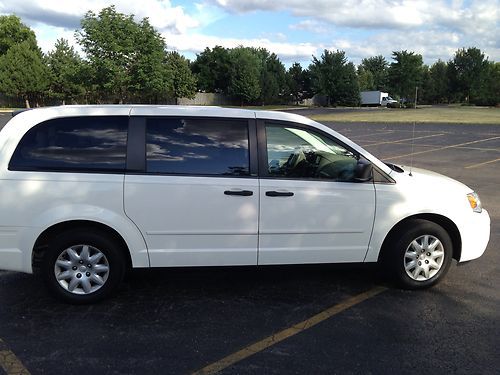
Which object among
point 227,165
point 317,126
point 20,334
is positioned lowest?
point 20,334

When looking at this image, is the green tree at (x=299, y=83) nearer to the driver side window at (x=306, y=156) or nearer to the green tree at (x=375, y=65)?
the green tree at (x=375, y=65)

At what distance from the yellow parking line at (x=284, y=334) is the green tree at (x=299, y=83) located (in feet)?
274

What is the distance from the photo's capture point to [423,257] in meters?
4.46

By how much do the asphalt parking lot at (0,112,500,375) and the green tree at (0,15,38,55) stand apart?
6966 cm

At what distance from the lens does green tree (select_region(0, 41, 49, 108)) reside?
56031 millimetres

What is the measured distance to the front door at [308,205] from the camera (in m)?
4.18

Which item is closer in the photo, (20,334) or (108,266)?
(20,334)

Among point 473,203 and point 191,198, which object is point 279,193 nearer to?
point 191,198

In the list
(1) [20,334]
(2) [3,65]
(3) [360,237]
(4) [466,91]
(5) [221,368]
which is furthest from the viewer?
(4) [466,91]

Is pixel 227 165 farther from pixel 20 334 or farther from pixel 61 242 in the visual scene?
pixel 20 334

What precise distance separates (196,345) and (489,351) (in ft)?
6.87

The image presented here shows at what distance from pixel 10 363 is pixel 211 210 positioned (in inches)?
72.4

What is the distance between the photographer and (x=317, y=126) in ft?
14.5

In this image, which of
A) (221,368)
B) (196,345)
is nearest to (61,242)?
(196,345)
